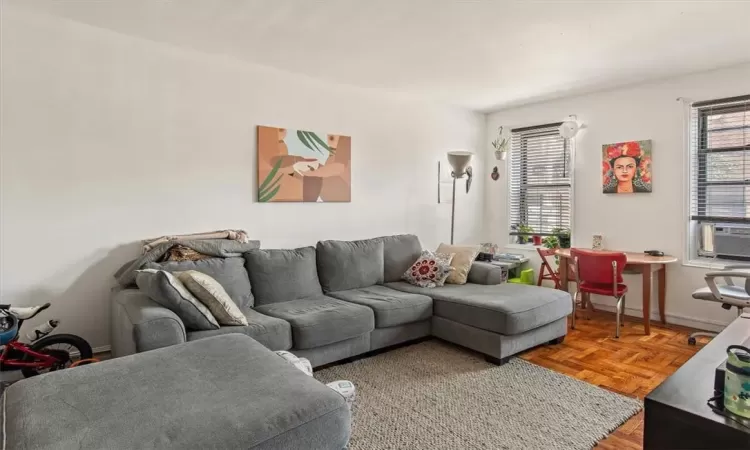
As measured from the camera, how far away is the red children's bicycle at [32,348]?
2.44 m

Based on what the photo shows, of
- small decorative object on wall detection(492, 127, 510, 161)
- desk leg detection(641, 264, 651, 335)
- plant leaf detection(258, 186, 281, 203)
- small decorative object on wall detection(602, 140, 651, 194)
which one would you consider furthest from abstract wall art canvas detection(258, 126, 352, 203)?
desk leg detection(641, 264, 651, 335)

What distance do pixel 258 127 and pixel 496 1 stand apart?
A: 83.0 inches

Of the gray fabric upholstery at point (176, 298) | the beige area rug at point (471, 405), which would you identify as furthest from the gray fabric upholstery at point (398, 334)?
the gray fabric upholstery at point (176, 298)

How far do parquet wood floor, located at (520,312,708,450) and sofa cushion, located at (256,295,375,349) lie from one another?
1.26 metres

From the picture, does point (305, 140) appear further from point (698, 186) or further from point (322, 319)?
point (698, 186)

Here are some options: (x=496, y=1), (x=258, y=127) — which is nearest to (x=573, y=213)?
(x=496, y=1)

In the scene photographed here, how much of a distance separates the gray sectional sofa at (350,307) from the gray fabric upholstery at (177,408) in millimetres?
707

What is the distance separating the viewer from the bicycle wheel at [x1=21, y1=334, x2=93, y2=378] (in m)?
2.57

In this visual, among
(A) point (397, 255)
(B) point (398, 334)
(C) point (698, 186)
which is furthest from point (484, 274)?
(C) point (698, 186)

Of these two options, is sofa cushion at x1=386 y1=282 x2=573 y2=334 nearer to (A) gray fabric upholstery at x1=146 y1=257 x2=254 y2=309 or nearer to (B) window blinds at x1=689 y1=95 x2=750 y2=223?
(A) gray fabric upholstery at x1=146 y1=257 x2=254 y2=309

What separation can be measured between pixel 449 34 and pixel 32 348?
3.25 m

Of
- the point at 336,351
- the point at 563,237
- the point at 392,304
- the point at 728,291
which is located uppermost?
the point at 563,237

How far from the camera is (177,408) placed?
1.44 m

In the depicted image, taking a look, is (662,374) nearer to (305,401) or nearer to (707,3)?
(707,3)
